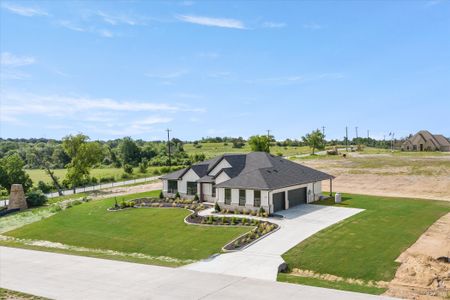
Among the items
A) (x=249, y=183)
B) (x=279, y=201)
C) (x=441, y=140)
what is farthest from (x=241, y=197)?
(x=441, y=140)

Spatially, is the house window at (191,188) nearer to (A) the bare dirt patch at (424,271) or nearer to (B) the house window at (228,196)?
(B) the house window at (228,196)

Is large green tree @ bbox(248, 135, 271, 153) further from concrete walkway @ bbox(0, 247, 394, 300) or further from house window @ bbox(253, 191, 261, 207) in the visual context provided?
concrete walkway @ bbox(0, 247, 394, 300)

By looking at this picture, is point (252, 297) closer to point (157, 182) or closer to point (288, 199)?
point (288, 199)

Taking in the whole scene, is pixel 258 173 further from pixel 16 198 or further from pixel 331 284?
pixel 16 198

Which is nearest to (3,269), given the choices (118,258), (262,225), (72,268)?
(72,268)

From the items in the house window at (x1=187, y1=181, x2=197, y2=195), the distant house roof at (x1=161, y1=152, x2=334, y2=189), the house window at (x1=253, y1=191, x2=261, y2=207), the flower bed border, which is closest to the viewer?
the flower bed border

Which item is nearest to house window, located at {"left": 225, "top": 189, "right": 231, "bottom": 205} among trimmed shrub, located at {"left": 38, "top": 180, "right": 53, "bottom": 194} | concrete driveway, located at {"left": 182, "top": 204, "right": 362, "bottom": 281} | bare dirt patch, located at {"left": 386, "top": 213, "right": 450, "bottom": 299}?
concrete driveway, located at {"left": 182, "top": 204, "right": 362, "bottom": 281}
